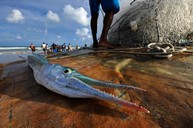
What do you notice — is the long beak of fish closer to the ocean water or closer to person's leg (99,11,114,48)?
Answer: person's leg (99,11,114,48)

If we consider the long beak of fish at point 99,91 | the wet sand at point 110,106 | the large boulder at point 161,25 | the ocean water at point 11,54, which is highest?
the large boulder at point 161,25

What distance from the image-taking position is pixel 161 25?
3.72m

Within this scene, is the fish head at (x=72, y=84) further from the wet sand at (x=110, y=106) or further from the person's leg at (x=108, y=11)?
the person's leg at (x=108, y=11)

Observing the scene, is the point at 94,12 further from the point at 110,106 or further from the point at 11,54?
the point at 11,54

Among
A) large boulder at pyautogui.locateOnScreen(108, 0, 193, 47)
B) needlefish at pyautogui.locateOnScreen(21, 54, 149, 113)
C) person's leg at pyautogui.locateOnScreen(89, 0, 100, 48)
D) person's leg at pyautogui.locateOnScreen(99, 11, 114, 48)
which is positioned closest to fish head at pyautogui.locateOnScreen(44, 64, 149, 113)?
needlefish at pyautogui.locateOnScreen(21, 54, 149, 113)

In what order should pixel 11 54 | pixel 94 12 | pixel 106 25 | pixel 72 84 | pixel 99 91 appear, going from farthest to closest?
pixel 11 54, pixel 94 12, pixel 106 25, pixel 72 84, pixel 99 91

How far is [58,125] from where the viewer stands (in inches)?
39.9

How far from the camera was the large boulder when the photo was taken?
3.72 meters

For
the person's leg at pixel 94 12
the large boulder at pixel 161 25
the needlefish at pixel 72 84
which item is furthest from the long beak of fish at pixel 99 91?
the large boulder at pixel 161 25

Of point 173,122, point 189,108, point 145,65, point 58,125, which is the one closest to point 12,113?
point 58,125

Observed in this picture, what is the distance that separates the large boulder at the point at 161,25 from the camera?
3.72 meters

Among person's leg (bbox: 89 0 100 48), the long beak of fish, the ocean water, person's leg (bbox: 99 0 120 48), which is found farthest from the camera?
the ocean water

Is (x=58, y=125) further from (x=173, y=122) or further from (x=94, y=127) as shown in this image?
(x=173, y=122)

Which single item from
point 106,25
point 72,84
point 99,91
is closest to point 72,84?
point 72,84
